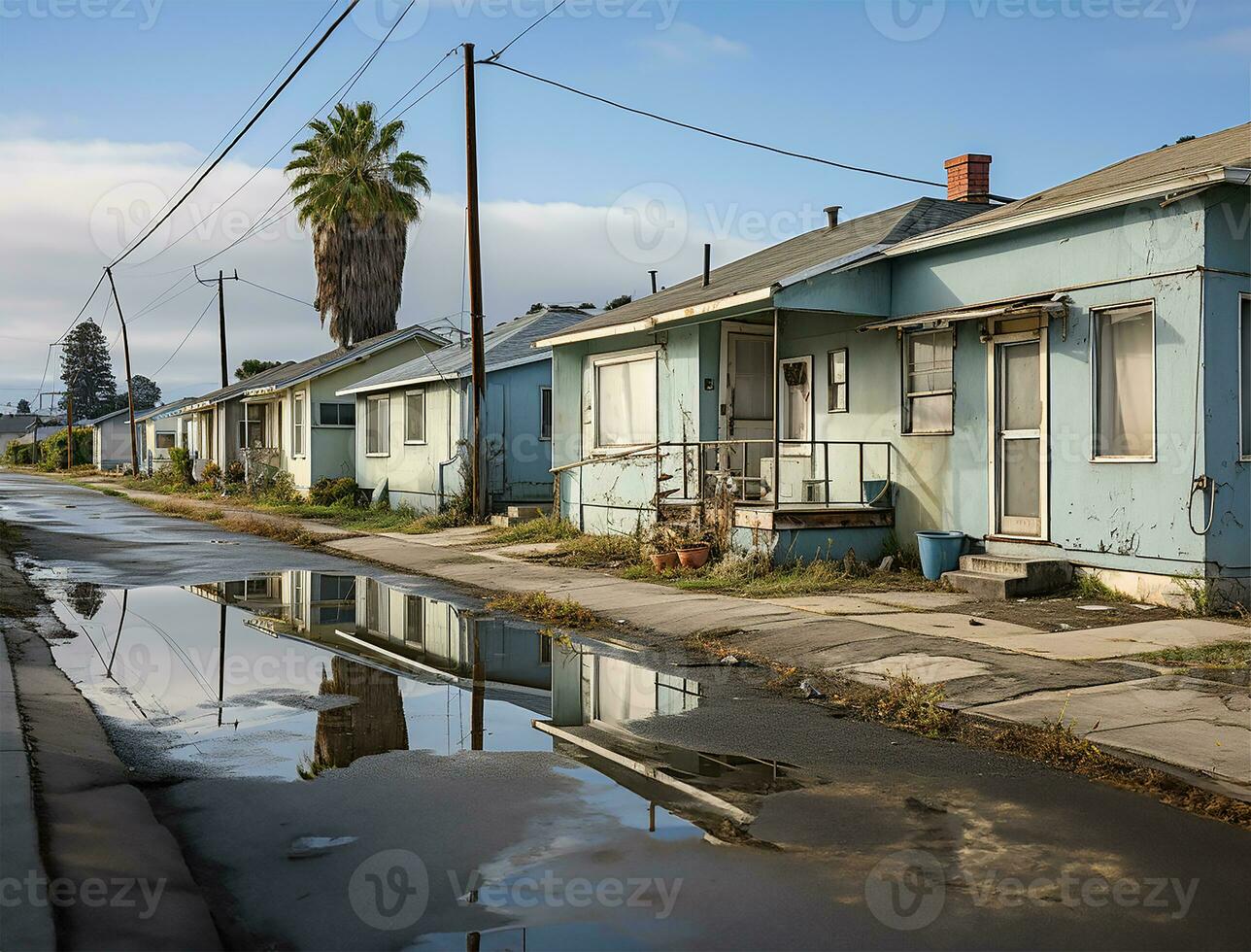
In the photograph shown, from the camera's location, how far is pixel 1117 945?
3883 mm

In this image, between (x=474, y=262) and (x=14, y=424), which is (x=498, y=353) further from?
(x=14, y=424)

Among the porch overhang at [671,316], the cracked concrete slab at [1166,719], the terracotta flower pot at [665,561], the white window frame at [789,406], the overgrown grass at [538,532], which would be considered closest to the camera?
the cracked concrete slab at [1166,719]

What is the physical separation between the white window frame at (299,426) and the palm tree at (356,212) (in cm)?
864

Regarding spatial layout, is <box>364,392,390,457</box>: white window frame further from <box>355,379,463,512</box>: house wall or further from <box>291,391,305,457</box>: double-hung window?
<box>291,391,305,457</box>: double-hung window

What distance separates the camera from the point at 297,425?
3584cm

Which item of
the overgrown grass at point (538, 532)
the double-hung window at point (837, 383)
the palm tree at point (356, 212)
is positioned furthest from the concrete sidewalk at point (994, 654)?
the palm tree at point (356, 212)

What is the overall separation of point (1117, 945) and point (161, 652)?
8.35 metres

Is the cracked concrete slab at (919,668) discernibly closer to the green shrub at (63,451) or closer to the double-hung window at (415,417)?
the double-hung window at (415,417)

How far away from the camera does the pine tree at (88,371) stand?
138125mm

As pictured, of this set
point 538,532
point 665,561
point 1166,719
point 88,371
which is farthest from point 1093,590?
point 88,371

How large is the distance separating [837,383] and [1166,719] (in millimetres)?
9524

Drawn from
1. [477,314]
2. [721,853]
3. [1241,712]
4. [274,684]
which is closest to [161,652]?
[274,684]

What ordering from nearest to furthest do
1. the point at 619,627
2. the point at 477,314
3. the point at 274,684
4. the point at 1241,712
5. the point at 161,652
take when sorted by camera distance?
the point at 1241,712
the point at 274,684
the point at 161,652
the point at 619,627
the point at 477,314

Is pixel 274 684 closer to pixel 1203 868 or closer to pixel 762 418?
pixel 1203 868
